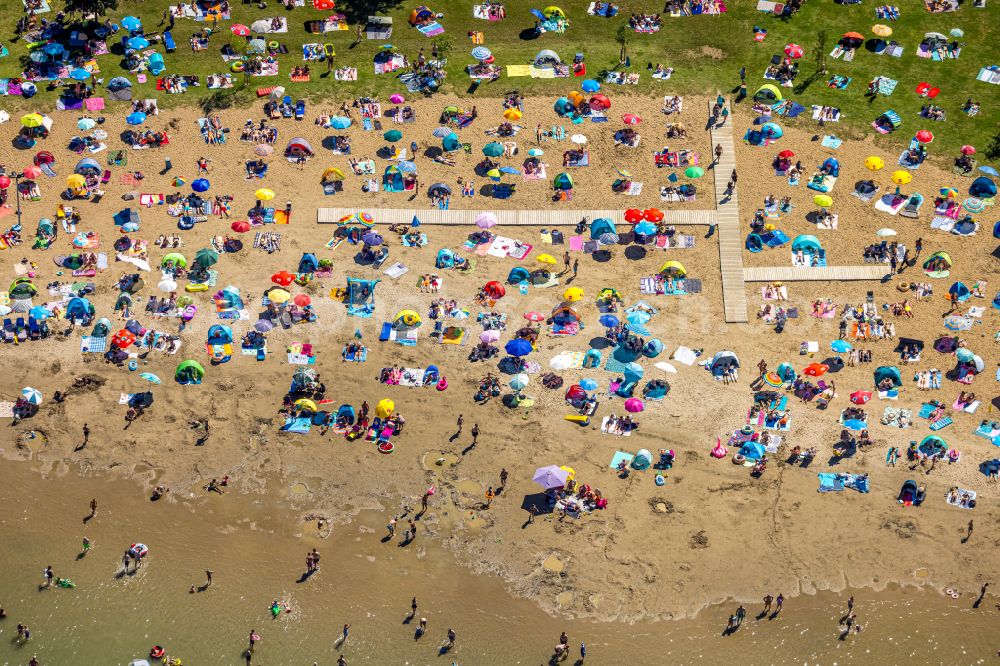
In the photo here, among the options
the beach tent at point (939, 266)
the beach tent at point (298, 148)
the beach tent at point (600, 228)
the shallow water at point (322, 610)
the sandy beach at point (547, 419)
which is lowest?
the shallow water at point (322, 610)

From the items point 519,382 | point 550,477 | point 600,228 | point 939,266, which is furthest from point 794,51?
point 550,477

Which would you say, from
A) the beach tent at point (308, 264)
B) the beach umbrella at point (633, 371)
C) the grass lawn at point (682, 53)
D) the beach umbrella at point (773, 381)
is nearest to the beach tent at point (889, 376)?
the beach umbrella at point (773, 381)

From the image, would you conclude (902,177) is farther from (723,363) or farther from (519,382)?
(519,382)

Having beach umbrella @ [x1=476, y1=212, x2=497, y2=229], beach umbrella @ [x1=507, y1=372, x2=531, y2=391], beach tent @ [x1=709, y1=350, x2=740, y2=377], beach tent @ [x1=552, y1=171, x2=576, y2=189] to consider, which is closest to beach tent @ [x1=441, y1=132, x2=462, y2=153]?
beach umbrella @ [x1=476, y1=212, x2=497, y2=229]

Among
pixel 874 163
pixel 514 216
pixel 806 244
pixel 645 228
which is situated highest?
pixel 874 163

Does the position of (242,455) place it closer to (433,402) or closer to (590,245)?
(433,402)

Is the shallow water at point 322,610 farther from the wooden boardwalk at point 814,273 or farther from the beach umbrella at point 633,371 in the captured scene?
the wooden boardwalk at point 814,273

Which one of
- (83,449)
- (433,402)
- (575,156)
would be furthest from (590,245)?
(83,449)
